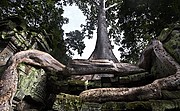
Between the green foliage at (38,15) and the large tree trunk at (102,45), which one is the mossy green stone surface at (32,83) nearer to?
the green foliage at (38,15)

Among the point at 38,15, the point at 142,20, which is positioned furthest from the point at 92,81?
the point at 142,20

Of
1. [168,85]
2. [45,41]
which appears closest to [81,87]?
[168,85]

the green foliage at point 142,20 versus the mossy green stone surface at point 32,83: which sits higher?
the green foliage at point 142,20

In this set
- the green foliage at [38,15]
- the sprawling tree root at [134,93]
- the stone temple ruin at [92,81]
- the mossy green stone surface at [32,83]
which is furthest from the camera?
the green foliage at [38,15]

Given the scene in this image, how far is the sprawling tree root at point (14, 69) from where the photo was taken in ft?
8.82

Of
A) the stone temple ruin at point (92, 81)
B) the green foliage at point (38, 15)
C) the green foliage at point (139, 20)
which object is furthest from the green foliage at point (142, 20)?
the stone temple ruin at point (92, 81)

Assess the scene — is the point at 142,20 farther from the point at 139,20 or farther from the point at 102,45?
the point at 102,45

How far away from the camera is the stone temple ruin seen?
2098mm

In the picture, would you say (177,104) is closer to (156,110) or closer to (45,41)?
(156,110)

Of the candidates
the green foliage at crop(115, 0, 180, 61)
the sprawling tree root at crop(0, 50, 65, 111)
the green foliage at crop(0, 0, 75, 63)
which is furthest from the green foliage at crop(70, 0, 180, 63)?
the sprawling tree root at crop(0, 50, 65, 111)

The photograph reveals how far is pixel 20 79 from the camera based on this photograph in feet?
11.7

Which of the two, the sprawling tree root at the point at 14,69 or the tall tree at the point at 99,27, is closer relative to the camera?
the sprawling tree root at the point at 14,69

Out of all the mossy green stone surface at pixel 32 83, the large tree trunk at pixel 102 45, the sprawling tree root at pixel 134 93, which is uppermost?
the large tree trunk at pixel 102 45

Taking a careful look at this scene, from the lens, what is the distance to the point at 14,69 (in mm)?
3322
